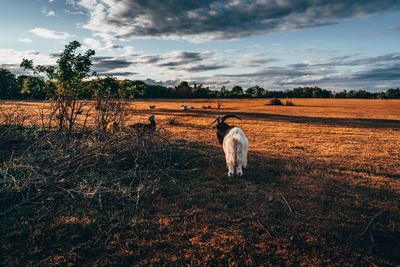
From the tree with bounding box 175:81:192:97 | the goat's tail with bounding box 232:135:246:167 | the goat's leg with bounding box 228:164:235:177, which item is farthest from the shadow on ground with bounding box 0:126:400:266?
the tree with bounding box 175:81:192:97

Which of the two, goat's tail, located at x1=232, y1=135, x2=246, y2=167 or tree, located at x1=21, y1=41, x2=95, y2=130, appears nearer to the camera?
goat's tail, located at x1=232, y1=135, x2=246, y2=167

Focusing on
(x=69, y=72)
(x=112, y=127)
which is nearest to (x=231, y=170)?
(x=112, y=127)

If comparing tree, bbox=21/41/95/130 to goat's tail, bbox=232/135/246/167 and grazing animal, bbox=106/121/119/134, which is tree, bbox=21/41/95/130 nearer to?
grazing animal, bbox=106/121/119/134

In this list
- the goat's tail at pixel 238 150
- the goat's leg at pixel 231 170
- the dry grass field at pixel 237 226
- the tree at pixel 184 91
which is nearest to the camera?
the dry grass field at pixel 237 226

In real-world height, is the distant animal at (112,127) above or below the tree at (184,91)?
below

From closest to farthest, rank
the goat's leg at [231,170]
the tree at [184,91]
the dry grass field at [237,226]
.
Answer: the dry grass field at [237,226] → the goat's leg at [231,170] → the tree at [184,91]

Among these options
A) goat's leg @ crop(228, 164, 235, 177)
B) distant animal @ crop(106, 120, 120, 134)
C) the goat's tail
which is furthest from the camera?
distant animal @ crop(106, 120, 120, 134)

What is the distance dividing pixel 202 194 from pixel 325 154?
747 cm

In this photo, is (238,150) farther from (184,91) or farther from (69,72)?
(184,91)

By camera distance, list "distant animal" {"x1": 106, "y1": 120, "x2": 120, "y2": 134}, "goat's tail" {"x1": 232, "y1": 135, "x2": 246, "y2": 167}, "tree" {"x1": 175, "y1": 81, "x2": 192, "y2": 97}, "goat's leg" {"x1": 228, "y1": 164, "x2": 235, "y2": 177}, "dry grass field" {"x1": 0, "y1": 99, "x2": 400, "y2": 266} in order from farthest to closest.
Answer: "tree" {"x1": 175, "y1": 81, "x2": 192, "y2": 97} < "distant animal" {"x1": 106, "y1": 120, "x2": 120, "y2": 134} < "goat's leg" {"x1": 228, "y1": 164, "x2": 235, "y2": 177} < "goat's tail" {"x1": 232, "y1": 135, "x2": 246, "y2": 167} < "dry grass field" {"x1": 0, "y1": 99, "x2": 400, "y2": 266}

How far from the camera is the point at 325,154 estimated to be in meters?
12.9

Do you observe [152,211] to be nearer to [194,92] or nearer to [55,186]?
[55,186]

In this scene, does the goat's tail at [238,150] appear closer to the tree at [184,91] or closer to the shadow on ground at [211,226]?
the shadow on ground at [211,226]

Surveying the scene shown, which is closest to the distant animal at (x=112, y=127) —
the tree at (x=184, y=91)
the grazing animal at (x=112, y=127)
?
the grazing animal at (x=112, y=127)
